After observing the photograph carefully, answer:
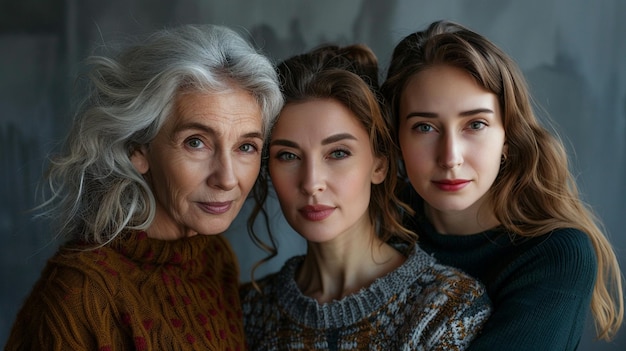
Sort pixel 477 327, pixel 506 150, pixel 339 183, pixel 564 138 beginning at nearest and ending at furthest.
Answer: pixel 477 327
pixel 339 183
pixel 506 150
pixel 564 138

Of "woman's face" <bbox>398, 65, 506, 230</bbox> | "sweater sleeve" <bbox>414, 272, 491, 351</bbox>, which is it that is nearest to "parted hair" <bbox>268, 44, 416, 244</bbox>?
"woman's face" <bbox>398, 65, 506, 230</bbox>

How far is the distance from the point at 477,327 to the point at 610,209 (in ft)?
4.80

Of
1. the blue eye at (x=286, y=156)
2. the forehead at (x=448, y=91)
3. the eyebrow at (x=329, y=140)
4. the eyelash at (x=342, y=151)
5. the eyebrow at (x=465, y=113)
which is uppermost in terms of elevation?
the forehead at (x=448, y=91)

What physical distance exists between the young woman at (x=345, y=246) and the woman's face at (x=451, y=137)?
11 centimetres

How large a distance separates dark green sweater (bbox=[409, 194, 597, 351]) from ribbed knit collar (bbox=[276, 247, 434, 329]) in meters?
0.24

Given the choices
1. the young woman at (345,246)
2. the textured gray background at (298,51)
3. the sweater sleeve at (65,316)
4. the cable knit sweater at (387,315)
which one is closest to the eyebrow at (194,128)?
the young woman at (345,246)

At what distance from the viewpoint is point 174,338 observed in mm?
1897

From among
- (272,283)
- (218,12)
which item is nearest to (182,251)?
(272,283)

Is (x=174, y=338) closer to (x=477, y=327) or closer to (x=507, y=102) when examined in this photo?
(x=477, y=327)

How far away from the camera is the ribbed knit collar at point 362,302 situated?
202 centimetres

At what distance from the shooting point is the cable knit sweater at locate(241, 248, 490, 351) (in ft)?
6.14

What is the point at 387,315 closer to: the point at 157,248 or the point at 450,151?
the point at 450,151

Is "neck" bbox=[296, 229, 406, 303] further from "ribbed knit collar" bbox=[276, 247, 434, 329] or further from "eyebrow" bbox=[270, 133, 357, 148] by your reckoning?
"eyebrow" bbox=[270, 133, 357, 148]

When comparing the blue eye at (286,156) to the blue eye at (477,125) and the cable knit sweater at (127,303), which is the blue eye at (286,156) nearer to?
the cable knit sweater at (127,303)
